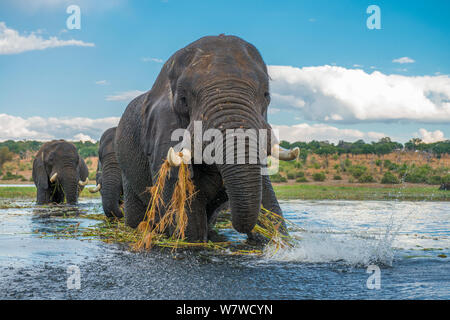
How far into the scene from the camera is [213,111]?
18.8 ft

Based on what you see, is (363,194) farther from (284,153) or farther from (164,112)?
(284,153)

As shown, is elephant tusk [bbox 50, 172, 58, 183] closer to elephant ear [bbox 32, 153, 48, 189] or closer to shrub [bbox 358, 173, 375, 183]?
elephant ear [bbox 32, 153, 48, 189]

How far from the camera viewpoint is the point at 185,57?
6.53 metres

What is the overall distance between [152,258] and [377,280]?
2.82m

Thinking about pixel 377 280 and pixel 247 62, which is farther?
pixel 247 62

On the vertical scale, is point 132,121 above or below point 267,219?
above

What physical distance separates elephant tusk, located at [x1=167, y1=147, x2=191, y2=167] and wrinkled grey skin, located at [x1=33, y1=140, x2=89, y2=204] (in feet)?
44.7

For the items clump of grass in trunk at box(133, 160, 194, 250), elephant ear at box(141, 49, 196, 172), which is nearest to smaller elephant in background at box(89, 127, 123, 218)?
elephant ear at box(141, 49, 196, 172)

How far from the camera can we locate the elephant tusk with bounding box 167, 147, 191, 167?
18.8 feet

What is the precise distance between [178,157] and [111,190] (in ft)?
25.7

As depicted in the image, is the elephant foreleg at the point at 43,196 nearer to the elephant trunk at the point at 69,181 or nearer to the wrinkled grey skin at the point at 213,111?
the elephant trunk at the point at 69,181

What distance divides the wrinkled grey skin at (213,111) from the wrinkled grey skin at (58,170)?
11415 millimetres
